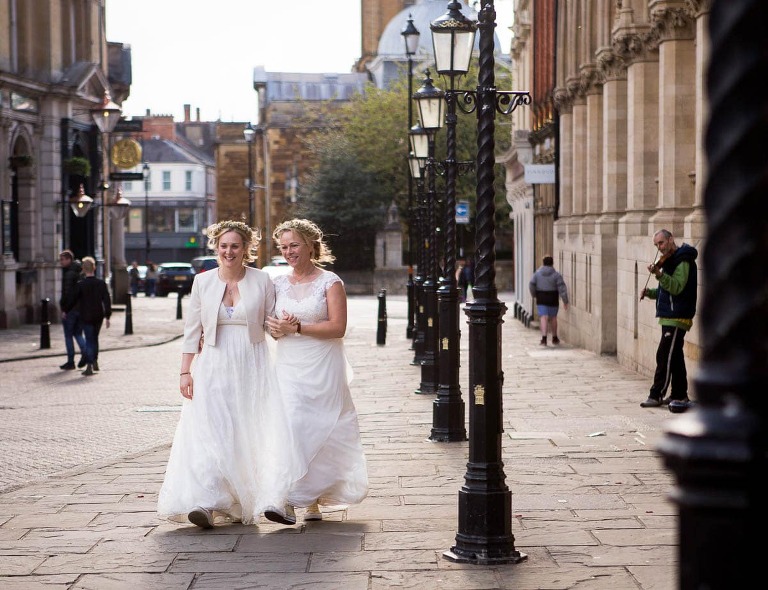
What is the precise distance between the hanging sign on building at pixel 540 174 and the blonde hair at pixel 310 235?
20.6 metres

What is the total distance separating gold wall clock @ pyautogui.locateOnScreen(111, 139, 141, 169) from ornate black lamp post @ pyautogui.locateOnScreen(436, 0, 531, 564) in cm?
3521

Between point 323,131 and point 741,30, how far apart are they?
79.8m

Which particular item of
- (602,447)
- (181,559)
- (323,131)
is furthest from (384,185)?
(181,559)

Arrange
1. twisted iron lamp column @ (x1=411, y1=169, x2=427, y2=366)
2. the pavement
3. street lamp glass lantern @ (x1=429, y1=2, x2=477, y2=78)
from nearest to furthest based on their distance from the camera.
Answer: the pavement
street lamp glass lantern @ (x1=429, y1=2, x2=477, y2=78)
twisted iron lamp column @ (x1=411, y1=169, x2=427, y2=366)

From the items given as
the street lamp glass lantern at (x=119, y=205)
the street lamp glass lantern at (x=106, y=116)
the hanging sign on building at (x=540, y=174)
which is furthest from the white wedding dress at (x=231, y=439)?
the street lamp glass lantern at (x=119, y=205)

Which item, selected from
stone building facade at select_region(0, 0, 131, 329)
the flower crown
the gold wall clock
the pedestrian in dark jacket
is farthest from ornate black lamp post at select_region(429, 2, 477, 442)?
the gold wall clock

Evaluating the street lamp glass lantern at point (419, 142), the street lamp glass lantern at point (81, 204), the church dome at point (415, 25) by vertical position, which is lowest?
the street lamp glass lantern at point (81, 204)

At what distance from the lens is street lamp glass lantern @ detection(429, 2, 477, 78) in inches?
513

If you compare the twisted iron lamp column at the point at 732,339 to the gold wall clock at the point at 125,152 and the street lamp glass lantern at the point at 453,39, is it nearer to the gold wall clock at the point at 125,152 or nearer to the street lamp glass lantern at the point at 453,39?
the street lamp glass lantern at the point at 453,39

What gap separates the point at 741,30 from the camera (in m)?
2.35

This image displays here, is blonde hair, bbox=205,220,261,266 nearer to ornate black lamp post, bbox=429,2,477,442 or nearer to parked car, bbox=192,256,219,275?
ornate black lamp post, bbox=429,2,477,442

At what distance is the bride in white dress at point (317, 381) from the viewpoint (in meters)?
8.30

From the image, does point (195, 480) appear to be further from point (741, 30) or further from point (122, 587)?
point (741, 30)

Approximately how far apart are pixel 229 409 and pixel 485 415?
1760 mm
